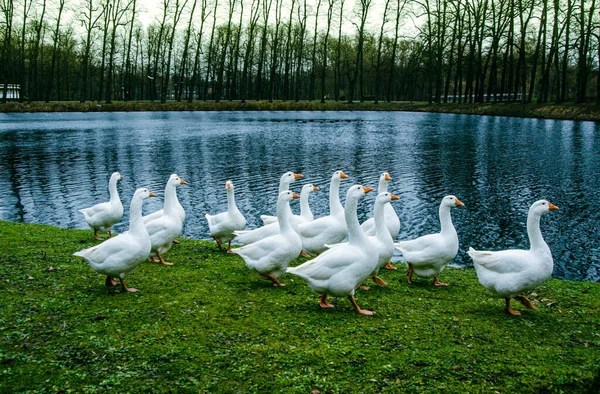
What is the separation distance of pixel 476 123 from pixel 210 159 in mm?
33449

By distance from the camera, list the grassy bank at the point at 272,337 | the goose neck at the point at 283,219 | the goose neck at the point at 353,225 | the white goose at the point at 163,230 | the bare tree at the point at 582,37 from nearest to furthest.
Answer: the grassy bank at the point at 272,337 < the goose neck at the point at 353,225 < the goose neck at the point at 283,219 < the white goose at the point at 163,230 < the bare tree at the point at 582,37

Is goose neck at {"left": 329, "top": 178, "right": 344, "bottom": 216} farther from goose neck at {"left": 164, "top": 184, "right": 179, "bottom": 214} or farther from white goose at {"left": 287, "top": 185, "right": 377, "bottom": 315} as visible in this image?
goose neck at {"left": 164, "top": 184, "right": 179, "bottom": 214}

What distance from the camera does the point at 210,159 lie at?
30734 millimetres

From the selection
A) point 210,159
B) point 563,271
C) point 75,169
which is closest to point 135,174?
point 75,169

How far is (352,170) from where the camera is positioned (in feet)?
87.8

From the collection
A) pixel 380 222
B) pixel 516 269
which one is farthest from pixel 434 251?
pixel 516 269

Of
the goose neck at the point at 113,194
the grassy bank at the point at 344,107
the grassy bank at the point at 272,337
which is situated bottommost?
the grassy bank at the point at 272,337

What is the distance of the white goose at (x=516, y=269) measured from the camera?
24.6 ft

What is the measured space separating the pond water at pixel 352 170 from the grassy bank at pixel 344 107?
4221 millimetres

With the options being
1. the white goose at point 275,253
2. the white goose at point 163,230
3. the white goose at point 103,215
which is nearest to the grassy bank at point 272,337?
the white goose at point 275,253

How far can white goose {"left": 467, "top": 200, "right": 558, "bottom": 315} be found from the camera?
7504 millimetres

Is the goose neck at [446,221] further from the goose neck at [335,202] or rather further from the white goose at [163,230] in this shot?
the white goose at [163,230]

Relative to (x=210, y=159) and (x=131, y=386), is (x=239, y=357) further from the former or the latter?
(x=210, y=159)

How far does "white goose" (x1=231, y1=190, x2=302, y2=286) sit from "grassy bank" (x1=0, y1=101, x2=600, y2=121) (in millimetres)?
47704
